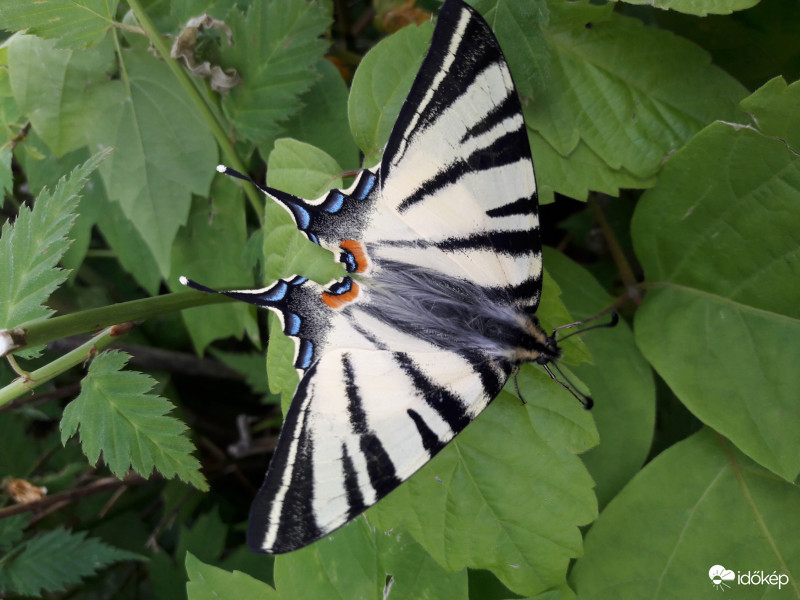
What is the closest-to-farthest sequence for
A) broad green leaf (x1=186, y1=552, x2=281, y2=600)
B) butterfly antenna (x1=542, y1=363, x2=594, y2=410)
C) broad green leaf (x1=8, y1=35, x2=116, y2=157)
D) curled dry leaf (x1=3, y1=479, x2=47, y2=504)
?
butterfly antenna (x1=542, y1=363, x2=594, y2=410) < broad green leaf (x1=186, y1=552, x2=281, y2=600) < broad green leaf (x1=8, y1=35, x2=116, y2=157) < curled dry leaf (x1=3, y1=479, x2=47, y2=504)

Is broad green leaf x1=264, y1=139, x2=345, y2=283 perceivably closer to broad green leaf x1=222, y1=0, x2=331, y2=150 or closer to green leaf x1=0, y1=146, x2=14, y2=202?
broad green leaf x1=222, y1=0, x2=331, y2=150

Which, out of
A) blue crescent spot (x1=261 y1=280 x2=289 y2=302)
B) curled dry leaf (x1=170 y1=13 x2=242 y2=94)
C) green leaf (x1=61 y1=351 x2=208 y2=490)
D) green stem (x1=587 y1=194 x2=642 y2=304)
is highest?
curled dry leaf (x1=170 y1=13 x2=242 y2=94)

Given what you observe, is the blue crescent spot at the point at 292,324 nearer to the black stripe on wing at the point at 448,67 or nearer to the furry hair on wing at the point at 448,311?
the furry hair on wing at the point at 448,311

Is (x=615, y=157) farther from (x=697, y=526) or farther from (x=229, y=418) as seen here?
(x=229, y=418)

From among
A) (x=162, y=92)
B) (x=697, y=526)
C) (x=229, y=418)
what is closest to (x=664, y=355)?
(x=697, y=526)

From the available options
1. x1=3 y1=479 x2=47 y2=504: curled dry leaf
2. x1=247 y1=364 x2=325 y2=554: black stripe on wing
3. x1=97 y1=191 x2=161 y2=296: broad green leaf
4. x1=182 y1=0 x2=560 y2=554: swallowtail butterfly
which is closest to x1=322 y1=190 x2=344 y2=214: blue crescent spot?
x1=182 y1=0 x2=560 y2=554: swallowtail butterfly

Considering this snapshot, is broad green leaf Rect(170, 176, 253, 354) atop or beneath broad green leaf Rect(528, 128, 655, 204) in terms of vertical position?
beneath

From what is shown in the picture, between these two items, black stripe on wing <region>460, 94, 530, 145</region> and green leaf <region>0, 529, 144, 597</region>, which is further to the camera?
green leaf <region>0, 529, 144, 597</region>
